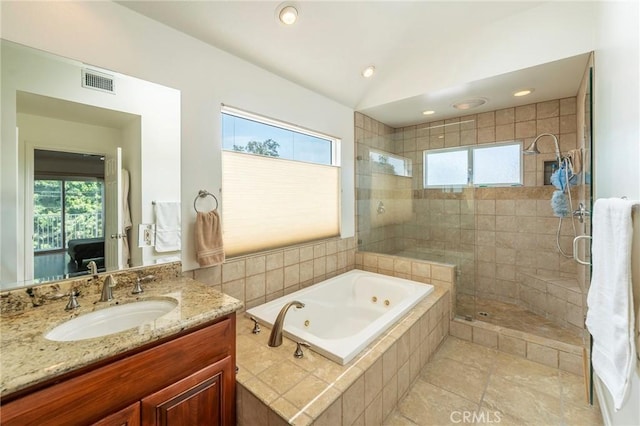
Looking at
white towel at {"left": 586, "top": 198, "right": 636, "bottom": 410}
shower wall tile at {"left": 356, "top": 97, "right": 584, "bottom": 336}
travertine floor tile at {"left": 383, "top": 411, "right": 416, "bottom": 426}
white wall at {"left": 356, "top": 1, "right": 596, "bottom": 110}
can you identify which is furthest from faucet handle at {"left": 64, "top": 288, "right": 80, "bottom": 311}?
white wall at {"left": 356, "top": 1, "right": 596, "bottom": 110}

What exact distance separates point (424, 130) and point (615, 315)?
2.79 meters

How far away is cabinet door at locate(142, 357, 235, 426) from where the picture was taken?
1020 mm

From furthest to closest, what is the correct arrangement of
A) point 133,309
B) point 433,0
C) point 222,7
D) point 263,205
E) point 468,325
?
1. point 468,325
2. point 263,205
3. point 433,0
4. point 222,7
5. point 133,309

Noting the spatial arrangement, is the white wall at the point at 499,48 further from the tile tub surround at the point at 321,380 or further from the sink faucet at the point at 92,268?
the sink faucet at the point at 92,268

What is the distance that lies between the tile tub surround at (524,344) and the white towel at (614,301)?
135cm

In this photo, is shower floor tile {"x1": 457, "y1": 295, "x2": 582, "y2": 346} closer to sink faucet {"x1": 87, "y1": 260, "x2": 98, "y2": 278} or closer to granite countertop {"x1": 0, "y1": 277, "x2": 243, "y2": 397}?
granite countertop {"x1": 0, "y1": 277, "x2": 243, "y2": 397}

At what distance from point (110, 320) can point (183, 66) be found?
5.07ft

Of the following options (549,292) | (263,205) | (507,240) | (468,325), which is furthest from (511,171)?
(263,205)

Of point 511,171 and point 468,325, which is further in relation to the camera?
point 511,171

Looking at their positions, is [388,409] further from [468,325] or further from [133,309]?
[133,309]

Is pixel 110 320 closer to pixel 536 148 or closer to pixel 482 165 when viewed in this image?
pixel 482 165

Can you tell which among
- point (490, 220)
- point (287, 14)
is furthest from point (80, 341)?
point (490, 220)

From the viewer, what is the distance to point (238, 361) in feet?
4.92

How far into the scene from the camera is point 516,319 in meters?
2.73
